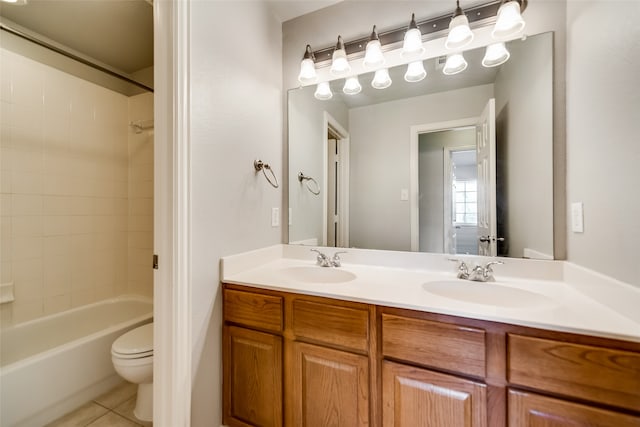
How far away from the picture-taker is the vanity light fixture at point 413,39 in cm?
139

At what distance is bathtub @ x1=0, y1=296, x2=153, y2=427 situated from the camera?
4.30ft

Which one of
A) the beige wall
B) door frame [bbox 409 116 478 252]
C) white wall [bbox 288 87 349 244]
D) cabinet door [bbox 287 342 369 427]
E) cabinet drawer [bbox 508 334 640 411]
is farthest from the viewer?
the beige wall

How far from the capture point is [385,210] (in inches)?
63.4

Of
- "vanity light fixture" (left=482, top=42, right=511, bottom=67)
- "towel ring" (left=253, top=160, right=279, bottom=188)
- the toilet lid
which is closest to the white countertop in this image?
"towel ring" (left=253, top=160, right=279, bottom=188)

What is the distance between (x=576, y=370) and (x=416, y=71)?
1480 mm

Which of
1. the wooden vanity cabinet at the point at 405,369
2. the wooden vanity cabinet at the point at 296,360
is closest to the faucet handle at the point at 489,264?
the wooden vanity cabinet at the point at 405,369

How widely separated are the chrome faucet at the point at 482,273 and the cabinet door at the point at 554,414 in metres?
0.51

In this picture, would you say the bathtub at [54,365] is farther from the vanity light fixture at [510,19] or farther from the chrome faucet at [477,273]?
the vanity light fixture at [510,19]

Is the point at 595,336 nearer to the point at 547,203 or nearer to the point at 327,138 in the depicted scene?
the point at 547,203

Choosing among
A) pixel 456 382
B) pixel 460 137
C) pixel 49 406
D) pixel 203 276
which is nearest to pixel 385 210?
pixel 460 137

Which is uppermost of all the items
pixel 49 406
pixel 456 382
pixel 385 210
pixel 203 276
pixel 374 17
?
pixel 374 17

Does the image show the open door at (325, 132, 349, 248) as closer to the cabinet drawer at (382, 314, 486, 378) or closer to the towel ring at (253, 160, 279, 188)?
the towel ring at (253, 160, 279, 188)

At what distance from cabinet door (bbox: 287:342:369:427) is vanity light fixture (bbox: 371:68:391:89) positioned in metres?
1.49

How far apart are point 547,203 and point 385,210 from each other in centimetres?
78
